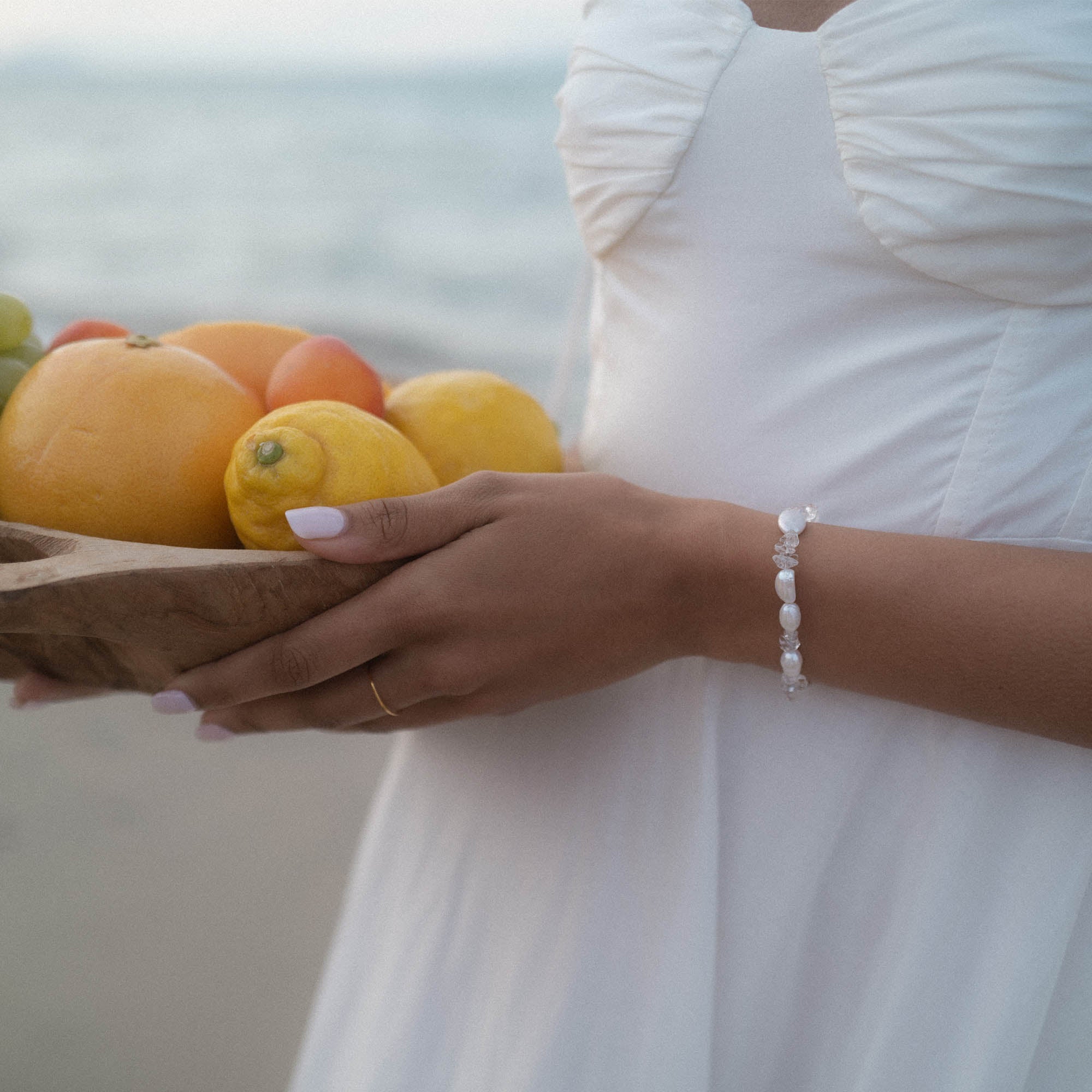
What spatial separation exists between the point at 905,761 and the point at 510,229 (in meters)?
12.5

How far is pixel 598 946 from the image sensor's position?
3.10 ft

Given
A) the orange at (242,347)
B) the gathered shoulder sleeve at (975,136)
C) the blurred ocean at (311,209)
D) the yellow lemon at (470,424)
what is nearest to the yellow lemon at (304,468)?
the yellow lemon at (470,424)

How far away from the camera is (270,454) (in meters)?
0.73

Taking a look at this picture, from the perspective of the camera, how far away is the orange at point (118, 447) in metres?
0.78

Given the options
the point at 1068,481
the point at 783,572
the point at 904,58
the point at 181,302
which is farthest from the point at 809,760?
the point at 181,302

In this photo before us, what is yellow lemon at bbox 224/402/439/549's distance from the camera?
2.39 ft

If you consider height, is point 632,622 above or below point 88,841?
above

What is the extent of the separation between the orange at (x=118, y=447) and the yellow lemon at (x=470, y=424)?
18 centimetres

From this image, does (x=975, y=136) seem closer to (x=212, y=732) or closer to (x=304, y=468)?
(x=304, y=468)

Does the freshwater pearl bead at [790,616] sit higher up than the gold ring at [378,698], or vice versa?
the freshwater pearl bead at [790,616]

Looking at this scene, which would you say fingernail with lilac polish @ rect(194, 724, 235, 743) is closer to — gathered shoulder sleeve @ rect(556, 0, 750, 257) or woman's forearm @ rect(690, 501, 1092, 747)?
woman's forearm @ rect(690, 501, 1092, 747)

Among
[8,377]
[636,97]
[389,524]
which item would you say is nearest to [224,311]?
[8,377]

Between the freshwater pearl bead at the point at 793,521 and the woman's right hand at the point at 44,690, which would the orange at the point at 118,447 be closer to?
the woman's right hand at the point at 44,690

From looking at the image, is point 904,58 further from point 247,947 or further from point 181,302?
point 181,302
